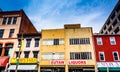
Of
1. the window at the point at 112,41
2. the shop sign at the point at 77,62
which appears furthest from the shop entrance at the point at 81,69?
the window at the point at 112,41

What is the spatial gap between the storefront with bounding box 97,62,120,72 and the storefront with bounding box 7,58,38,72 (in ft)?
42.7

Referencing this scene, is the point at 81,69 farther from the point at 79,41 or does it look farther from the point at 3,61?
the point at 3,61

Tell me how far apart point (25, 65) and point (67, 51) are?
937 centimetres

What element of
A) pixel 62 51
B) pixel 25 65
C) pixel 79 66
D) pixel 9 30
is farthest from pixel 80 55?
pixel 9 30

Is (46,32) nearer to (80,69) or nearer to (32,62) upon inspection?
(32,62)

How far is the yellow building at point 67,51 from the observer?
88.8 feet

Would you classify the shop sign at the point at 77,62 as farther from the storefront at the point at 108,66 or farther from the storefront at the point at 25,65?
the storefront at the point at 25,65

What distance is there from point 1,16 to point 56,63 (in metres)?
19.9

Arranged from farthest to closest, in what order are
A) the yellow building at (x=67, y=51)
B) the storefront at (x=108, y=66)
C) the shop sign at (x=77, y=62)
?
the yellow building at (x=67, y=51) < the shop sign at (x=77, y=62) < the storefront at (x=108, y=66)

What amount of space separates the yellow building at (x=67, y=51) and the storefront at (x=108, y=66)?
4.36ft

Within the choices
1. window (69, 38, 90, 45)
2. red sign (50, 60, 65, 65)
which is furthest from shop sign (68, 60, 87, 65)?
window (69, 38, 90, 45)

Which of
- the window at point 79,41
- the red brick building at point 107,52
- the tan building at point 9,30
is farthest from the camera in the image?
the tan building at point 9,30

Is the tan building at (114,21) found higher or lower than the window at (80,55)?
higher

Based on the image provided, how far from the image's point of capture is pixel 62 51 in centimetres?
2858
